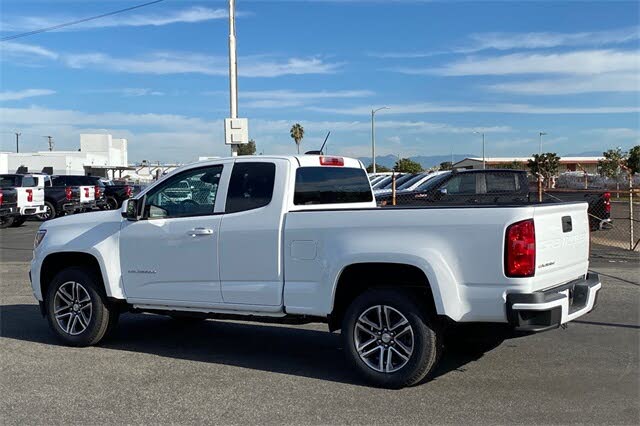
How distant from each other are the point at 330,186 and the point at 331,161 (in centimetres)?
30

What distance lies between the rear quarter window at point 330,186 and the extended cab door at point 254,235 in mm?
203

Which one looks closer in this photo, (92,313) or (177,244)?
(177,244)

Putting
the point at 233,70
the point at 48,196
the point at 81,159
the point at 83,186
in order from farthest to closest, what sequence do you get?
the point at 81,159 → the point at 83,186 → the point at 48,196 → the point at 233,70

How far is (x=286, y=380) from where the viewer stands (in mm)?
5789

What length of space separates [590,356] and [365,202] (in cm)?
268

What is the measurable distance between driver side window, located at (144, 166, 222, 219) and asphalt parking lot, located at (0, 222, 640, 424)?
57.4 inches

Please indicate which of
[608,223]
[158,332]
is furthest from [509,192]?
[158,332]

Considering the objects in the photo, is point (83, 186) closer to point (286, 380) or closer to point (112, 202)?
point (112, 202)

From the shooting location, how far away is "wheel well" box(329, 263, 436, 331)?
5453 millimetres

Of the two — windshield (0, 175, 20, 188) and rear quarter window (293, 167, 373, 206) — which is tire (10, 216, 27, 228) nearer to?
windshield (0, 175, 20, 188)

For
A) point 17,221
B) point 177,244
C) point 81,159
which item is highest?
point 81,159

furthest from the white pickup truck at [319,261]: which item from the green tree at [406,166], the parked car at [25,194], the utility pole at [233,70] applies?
the green tree at [406,166]

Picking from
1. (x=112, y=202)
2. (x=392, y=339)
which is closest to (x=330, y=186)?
(x=392, y=339)

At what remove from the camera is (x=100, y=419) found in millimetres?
4855
